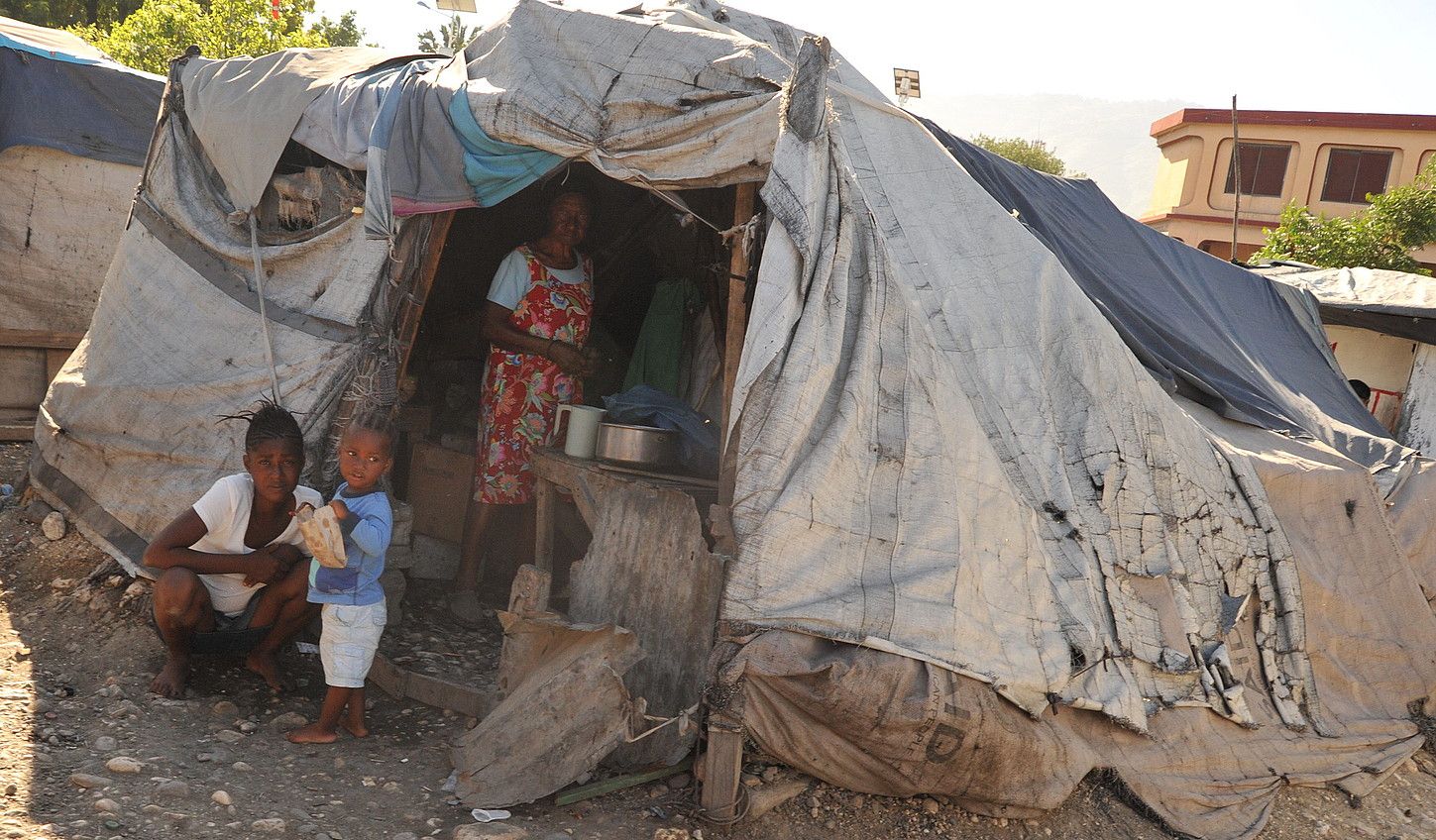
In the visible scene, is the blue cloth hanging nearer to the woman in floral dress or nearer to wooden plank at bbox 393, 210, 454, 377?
wooden plank at bbox 393, 210, 454, 377

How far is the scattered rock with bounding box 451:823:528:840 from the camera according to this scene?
8.62 feet

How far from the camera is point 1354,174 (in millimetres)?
18406

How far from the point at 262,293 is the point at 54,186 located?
3.39 meters

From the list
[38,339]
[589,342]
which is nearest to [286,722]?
[589,342]

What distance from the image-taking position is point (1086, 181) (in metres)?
5.62

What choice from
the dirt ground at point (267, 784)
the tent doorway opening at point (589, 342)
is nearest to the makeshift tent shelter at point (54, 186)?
the tent doorway opening at point (589, 342)

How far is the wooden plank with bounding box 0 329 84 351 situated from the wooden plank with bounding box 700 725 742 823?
16.9 feet

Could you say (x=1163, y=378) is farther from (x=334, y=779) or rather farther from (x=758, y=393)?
(x=334, y=779)

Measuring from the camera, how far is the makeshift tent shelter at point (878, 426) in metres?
2.93

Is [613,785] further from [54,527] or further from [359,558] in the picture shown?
[54,527]

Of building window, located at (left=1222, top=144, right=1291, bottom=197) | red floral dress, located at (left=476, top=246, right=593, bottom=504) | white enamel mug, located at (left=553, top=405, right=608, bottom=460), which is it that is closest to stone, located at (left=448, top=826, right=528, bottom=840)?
white enamel mug, located at (left=553, top=405, right=608, bottom=460)

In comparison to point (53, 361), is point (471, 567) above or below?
below

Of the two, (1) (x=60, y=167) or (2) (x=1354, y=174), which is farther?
(2) (x=1354, y=174)

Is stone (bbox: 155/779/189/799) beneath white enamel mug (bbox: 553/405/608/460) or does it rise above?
beneath
